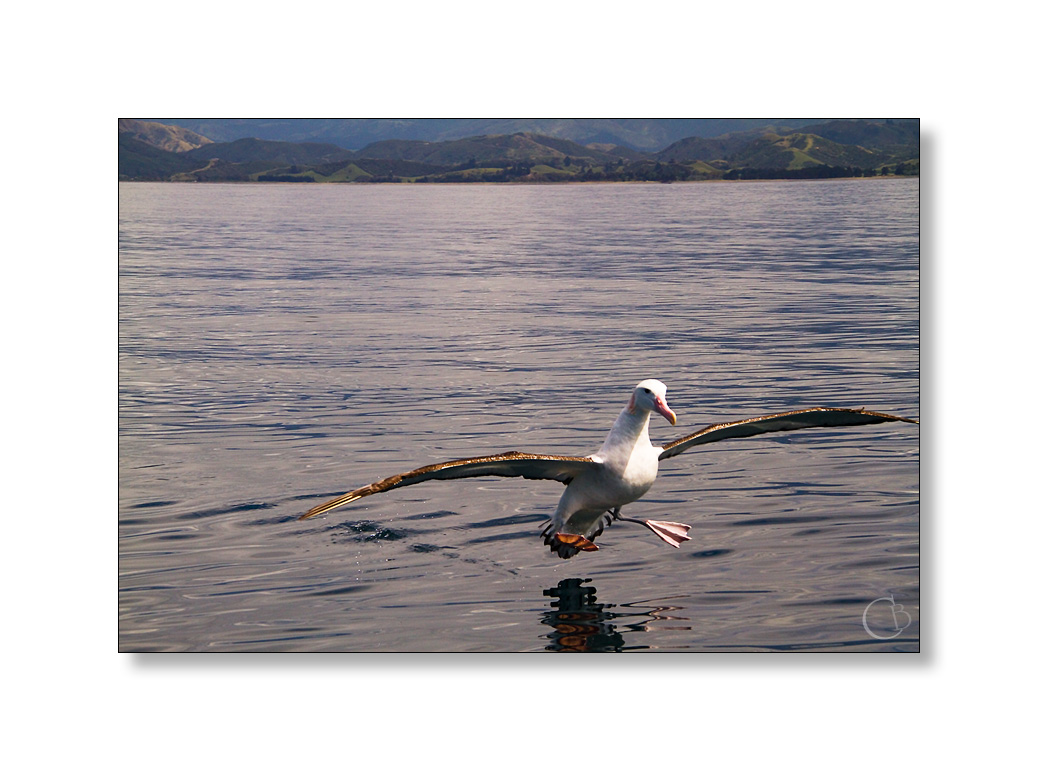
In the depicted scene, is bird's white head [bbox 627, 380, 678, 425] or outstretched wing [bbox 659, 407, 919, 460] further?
outstretched wing [bbox 659, 407, 919, 460]

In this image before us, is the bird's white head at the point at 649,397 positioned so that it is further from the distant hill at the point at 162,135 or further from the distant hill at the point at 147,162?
the distant hill at the point at 147,162

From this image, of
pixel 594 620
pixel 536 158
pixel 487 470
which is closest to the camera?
pixel 487 470

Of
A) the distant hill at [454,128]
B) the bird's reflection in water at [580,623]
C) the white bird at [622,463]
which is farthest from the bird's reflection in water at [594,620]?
the distant hill at [454,128]

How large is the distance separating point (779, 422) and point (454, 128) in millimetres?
3118

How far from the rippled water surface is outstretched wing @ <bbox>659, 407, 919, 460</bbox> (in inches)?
32.4

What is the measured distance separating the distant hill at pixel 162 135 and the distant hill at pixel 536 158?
0.01 m

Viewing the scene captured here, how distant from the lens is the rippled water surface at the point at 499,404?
775 cm

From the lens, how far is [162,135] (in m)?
8.65

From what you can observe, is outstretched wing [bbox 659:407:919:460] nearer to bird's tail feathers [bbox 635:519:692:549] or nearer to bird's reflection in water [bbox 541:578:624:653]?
bird's tail feathers [bbox 635:519:692:549]

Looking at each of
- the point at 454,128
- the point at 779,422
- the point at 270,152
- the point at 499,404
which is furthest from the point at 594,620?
the point at 270,152

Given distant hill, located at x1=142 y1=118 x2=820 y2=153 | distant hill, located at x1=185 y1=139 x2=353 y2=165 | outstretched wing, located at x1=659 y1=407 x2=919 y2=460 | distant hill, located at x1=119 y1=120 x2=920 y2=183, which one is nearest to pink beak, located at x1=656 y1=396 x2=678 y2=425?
outstretched wing, located at x1=659 y1=407 x2=919 y2=460

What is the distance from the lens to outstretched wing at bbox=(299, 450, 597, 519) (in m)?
6.86

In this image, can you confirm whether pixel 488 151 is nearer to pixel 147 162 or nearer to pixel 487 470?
pixel 147 162
